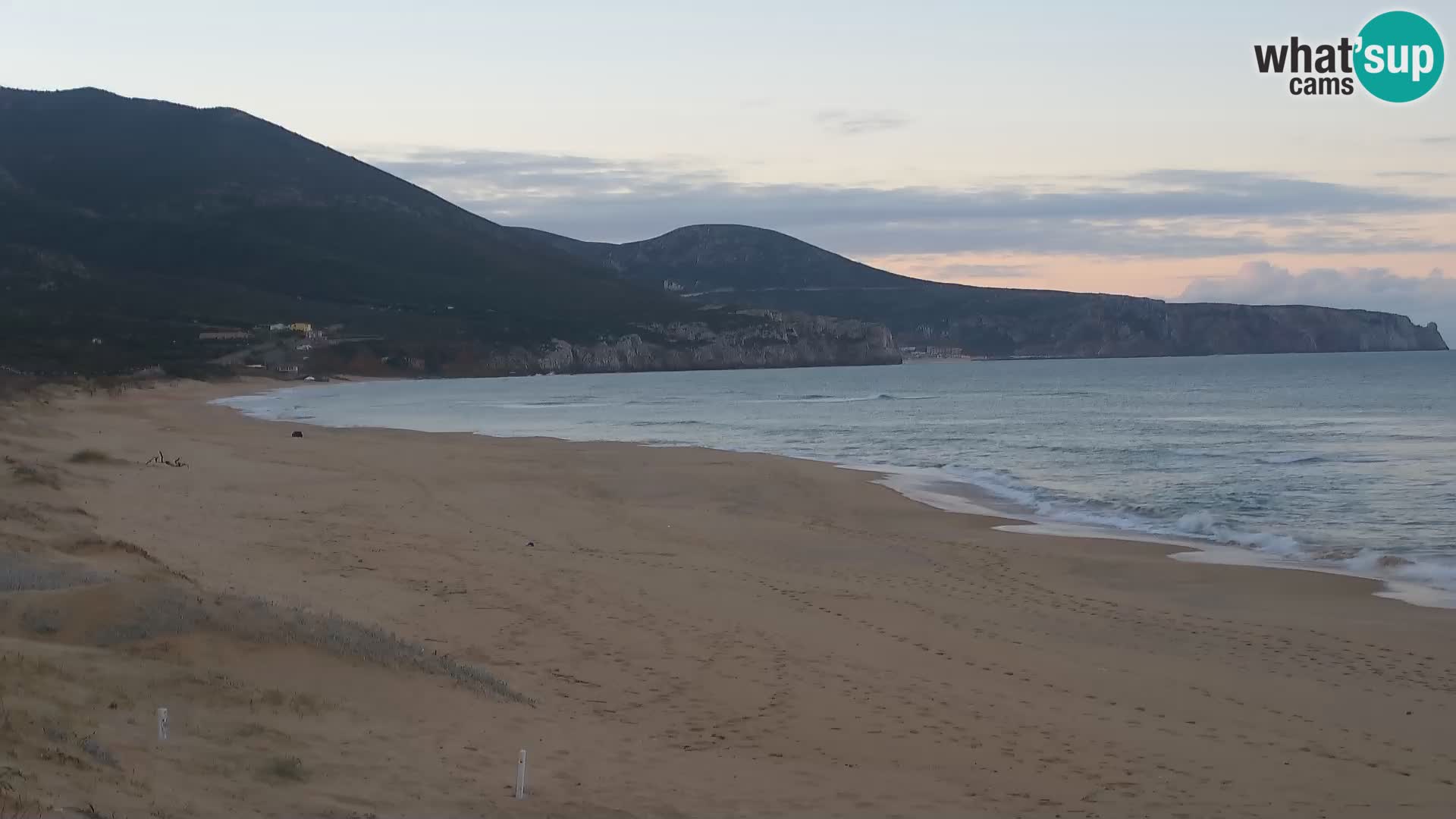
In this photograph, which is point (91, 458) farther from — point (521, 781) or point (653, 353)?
point (653, 353)

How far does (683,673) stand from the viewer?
388 inches

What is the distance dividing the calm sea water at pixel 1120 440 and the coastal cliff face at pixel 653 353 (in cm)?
4162

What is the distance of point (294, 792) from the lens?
19.6 feet

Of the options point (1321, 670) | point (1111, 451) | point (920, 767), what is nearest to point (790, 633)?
point (920, 767)

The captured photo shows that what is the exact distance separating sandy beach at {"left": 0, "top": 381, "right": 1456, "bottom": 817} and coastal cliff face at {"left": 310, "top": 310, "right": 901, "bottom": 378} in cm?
11810

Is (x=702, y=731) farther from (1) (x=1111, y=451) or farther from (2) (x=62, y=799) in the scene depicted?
(1) (x=1111, y=451)

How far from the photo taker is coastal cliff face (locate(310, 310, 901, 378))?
13850 cm

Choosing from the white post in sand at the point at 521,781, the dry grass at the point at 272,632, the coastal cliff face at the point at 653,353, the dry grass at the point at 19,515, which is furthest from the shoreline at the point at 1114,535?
the coastal cliff face at the point at 653,353

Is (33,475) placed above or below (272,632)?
above

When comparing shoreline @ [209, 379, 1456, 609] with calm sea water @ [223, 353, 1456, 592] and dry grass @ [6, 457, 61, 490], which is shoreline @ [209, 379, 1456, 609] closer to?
calm sea water @ [223, 353, 1456, 592]

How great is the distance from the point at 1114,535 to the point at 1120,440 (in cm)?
2067

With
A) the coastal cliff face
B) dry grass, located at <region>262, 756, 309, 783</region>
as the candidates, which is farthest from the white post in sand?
the coastal cliff face

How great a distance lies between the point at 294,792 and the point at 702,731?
3.02 meters

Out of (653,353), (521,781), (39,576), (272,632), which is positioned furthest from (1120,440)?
(653,353)
